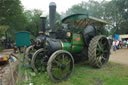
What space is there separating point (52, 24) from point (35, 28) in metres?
21.5

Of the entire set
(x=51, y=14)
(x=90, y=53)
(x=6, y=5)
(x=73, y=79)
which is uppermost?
(x=6, y=5)

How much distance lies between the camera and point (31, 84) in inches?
144

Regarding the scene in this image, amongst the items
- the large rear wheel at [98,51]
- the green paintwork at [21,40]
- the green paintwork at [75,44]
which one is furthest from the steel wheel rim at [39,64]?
the green paintwork at [21,40]

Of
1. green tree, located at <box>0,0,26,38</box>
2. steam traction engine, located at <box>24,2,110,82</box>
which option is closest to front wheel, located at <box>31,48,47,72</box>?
steam traction engine, located at <box>24,2,110,82</box>

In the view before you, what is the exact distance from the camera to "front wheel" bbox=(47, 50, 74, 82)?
12.6 ft

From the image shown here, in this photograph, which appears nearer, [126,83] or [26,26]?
[126,83]

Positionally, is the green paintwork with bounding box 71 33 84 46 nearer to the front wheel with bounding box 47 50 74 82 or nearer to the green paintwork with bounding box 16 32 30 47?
the front wheel with bounding box 47 50 74 82

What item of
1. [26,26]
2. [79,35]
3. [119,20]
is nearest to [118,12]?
[119,20]

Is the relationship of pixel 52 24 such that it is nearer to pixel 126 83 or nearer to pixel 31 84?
pixel 31 84

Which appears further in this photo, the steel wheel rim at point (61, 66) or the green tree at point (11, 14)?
the green tree at point (11, 14)

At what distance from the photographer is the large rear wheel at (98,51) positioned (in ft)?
16.4

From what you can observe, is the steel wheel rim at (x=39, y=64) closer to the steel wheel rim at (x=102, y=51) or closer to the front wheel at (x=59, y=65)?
the front wheel at (x=59, y=65)

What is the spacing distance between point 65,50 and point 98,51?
66.8 inches

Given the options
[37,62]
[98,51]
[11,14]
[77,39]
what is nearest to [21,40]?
[37,62]
